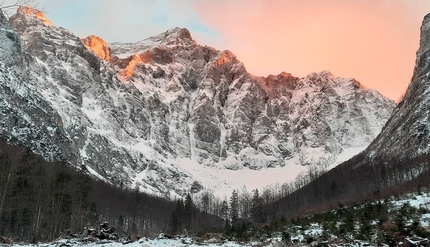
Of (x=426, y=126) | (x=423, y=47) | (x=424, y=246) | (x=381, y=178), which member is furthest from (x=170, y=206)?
(x=424, y=246)

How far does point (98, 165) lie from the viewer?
15425 cm

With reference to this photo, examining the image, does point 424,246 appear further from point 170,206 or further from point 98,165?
point 98,165

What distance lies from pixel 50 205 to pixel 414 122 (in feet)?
328

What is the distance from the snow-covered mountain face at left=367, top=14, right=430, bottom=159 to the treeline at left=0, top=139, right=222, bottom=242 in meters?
64.2

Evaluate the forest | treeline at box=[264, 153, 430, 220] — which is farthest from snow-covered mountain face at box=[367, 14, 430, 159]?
the forest

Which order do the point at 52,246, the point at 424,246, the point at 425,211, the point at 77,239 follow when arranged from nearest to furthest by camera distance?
the point at 424,246 < the point at 52,246 < the point at 77,239 < the point at 425,211

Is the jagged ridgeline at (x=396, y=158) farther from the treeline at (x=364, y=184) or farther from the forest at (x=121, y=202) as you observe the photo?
the forest at (x=121, y=202)

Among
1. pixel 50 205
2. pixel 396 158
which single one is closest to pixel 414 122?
pixel 396 158

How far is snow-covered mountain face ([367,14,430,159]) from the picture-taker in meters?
99.3

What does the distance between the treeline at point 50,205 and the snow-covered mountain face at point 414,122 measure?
2527 inches

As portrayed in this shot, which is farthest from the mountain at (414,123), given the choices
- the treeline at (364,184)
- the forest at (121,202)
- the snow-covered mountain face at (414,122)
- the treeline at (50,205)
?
the treeline at (50,205)

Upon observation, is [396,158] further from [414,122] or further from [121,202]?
[121,202]

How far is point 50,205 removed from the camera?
157 feet

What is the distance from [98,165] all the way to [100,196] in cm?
5710
